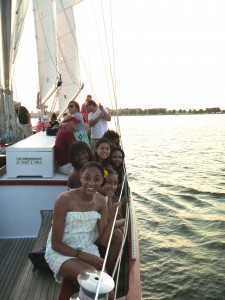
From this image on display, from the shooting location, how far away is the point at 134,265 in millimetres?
3951

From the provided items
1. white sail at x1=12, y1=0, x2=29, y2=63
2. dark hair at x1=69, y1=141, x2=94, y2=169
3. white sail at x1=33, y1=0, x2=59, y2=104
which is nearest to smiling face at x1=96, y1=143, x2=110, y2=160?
dark hair at x1=69, y1=141, x2=94, y2=169

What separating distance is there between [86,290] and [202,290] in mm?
5470

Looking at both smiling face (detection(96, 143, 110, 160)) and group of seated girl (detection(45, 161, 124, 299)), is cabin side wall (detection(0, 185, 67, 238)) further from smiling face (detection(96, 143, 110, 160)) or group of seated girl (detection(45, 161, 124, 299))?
group of seated girl (detection(45, 161, 124, 299))

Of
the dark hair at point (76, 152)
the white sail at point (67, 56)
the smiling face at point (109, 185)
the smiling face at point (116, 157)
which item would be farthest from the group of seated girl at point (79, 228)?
the white sail at point (67, 56)

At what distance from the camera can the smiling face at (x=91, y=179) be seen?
10.8 feet

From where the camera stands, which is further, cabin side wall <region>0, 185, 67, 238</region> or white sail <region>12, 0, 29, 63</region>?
white sail <region>12, 0, 29, 63</region>

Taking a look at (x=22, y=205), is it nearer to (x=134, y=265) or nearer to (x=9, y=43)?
(x=134, y=265)

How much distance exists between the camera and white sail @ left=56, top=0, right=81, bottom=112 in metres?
18.3

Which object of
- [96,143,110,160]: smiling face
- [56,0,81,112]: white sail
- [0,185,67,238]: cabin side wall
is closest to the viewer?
[96,143,110,160]: smiling face

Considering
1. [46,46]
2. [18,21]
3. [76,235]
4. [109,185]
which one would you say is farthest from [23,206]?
[46,46]

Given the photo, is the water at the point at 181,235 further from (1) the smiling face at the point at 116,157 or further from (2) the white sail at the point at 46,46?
(2) the white sail at the point at 46,46

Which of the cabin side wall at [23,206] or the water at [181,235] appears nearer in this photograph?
the cabin side wall at [23,206]

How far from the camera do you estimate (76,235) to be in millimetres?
3418

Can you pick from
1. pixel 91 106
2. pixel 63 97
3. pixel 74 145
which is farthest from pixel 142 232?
pixel 63 97
